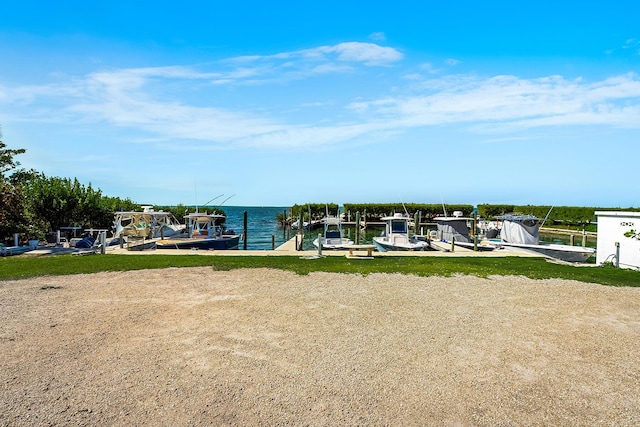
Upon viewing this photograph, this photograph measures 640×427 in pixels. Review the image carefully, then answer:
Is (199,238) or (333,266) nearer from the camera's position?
(333,266)

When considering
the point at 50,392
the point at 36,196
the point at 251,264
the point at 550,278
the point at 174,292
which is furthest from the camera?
the point at 36,196

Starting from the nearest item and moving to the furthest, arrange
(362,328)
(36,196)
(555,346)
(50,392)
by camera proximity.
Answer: (50,392) → (555,346) → (362,328) → (36,196)

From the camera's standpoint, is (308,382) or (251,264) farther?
(251,264)

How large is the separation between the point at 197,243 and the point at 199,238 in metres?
1.60

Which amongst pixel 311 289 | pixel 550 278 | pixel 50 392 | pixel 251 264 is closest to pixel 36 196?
pixel 251 264

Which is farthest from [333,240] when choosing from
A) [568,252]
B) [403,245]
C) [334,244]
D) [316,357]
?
[316,357]

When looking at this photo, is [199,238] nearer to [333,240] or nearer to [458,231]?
[333,240]

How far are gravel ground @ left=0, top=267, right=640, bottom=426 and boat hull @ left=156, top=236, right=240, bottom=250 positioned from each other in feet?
44.0

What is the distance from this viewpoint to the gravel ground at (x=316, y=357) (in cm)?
556

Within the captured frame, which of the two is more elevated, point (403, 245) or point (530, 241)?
point (530, 241)

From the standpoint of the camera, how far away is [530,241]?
2867 cm

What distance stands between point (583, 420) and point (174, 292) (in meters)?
10.3

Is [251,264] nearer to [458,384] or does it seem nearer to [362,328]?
[362,328]

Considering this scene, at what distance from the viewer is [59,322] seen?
9.24 meters
